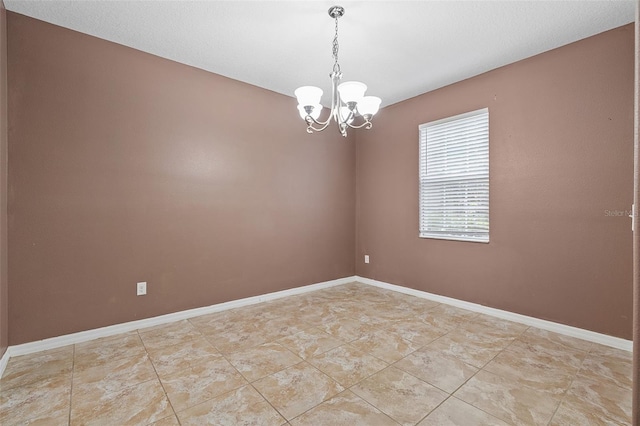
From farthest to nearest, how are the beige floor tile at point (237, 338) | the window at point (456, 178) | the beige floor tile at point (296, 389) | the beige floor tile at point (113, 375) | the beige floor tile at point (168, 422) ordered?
the window at point (456, 178)
the beige floor tile at point (237, 338)
the beige floor tile at point (113, 375)
the beige floor tile at point (296, 389)
the beige floor tile at point (168, 422)

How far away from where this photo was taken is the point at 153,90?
9.62 feet

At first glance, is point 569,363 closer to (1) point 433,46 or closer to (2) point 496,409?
(2) point 496,409

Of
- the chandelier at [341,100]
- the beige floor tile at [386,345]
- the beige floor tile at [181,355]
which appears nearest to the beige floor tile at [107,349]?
the beige floor tile at [181,355]

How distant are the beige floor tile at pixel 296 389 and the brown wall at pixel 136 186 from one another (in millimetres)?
1604

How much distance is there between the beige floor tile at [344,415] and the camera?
1570 mm

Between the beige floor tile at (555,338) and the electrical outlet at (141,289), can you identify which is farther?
the electrical outlet at (141,289)

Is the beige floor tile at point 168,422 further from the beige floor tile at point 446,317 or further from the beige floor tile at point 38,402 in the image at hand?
the beige floor tile at point 446,317

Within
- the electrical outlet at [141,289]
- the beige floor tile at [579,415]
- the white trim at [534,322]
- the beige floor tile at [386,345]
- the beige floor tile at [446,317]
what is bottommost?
the beige floor tile at [579,415]

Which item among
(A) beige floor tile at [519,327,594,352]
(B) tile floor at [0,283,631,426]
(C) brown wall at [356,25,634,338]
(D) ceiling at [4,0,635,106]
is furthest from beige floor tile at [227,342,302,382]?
(D) ceiling at [4,0,635,106]

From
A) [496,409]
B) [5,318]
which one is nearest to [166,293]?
[5,318]

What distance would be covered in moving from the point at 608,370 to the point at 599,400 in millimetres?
491

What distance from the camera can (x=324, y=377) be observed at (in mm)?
1996

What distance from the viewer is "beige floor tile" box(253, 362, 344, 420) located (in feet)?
5.59

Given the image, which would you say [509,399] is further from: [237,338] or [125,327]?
[125,327]
